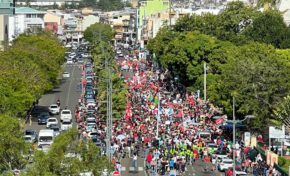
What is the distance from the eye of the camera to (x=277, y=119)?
190 ft

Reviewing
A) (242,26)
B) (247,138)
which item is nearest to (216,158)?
(247,138)

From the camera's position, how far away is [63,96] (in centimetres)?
9062

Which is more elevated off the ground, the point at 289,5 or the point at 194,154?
the point at 289,5

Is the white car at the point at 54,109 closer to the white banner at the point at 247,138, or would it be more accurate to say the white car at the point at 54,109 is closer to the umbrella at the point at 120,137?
the umbrella at the point at 120,137

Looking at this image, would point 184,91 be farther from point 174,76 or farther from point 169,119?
point 169,119

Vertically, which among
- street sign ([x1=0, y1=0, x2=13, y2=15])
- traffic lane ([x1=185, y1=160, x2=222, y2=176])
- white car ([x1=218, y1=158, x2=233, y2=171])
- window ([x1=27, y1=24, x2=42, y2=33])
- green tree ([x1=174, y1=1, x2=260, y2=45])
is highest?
street sign ([x1=0, y1=0, x2=13, y2=15])

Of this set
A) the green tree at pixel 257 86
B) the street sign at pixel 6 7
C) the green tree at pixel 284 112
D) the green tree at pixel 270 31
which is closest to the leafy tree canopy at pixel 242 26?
the green tree at pixel 270 31

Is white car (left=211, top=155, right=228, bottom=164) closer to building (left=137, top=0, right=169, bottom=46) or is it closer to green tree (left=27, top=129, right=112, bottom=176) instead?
green tree (left=27, top=129, right=112, bottom=176)

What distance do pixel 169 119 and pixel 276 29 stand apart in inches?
1387

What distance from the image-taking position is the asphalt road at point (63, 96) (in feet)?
249

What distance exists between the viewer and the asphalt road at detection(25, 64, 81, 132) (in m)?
75.9

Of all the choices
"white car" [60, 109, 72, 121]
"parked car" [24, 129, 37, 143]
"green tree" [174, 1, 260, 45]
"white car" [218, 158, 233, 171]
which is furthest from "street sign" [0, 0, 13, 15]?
"white car" [218, 158, 233, 171]

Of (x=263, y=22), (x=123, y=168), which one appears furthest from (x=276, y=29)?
(x=123, y=168)

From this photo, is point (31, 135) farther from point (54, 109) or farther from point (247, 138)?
point (54, 109)
